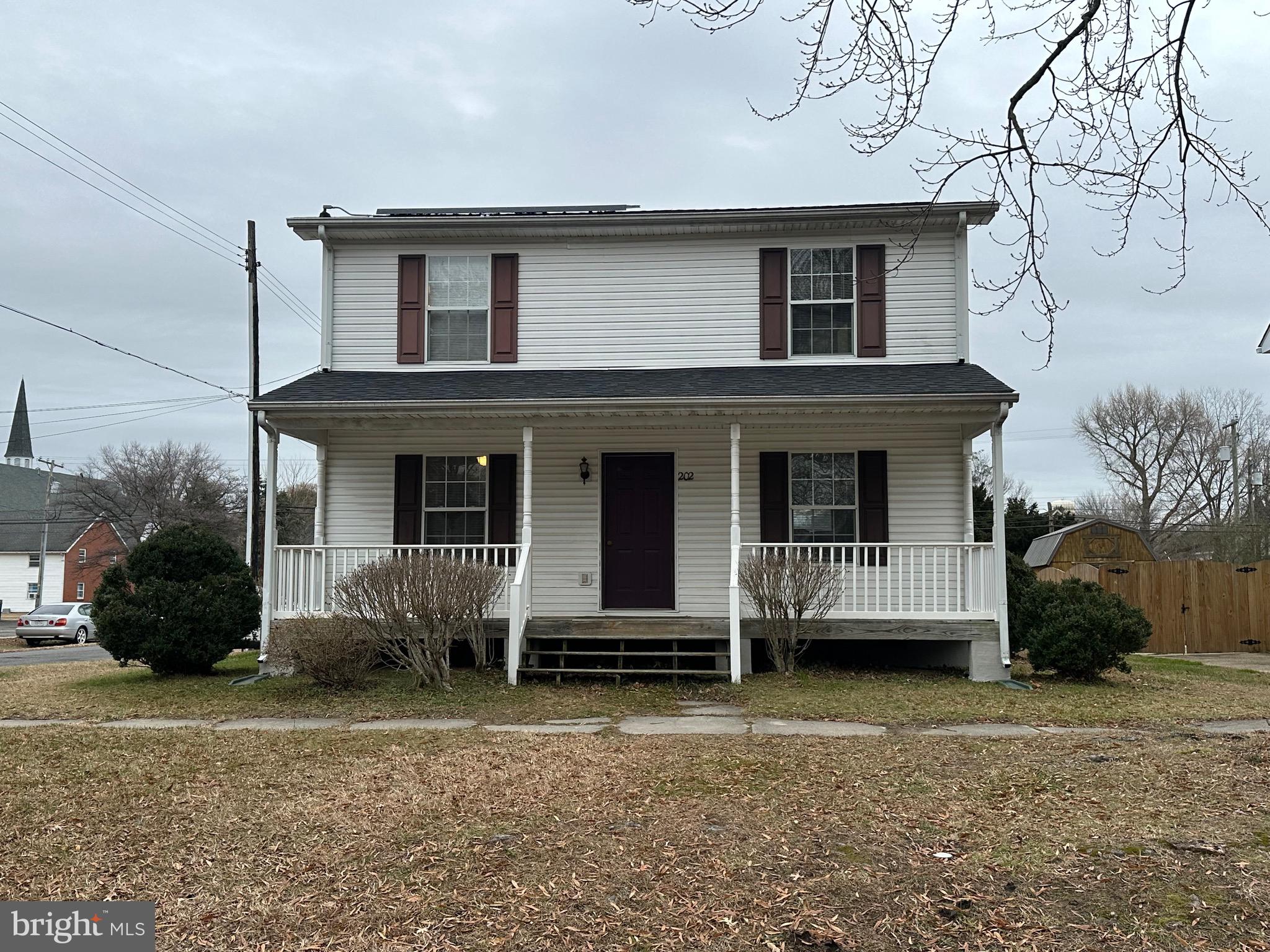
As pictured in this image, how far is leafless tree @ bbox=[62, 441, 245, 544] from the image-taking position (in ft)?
133

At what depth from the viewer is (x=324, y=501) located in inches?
477

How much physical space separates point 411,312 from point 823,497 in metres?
5.93

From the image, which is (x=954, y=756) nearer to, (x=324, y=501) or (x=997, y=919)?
(x=997, y=919)

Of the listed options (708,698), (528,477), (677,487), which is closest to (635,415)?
(528,477)

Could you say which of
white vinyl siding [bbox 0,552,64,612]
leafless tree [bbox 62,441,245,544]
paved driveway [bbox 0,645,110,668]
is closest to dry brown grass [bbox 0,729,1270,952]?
paved driveway [bbox 0,645,110,668]

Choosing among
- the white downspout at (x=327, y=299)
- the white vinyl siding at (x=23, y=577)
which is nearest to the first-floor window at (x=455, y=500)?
the white downspout at (x=327, y=299)

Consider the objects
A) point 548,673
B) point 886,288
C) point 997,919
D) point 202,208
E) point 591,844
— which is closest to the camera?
point 997,919

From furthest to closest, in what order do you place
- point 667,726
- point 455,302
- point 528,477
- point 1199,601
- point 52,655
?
point 52,655 → point 1199,601 → point 455,302 → point 528,477 → point 667,726

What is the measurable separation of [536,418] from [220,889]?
730 centimetres

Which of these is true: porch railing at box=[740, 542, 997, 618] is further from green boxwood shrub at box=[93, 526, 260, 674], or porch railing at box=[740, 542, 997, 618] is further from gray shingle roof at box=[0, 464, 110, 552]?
gray shingle roof at box=[0, 464, 110, 552]

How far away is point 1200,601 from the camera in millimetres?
16578

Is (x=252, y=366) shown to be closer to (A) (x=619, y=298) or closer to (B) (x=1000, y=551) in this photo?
(A) (x=619, y=298)

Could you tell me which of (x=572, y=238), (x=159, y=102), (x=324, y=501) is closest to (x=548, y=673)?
(x=324, y=501)

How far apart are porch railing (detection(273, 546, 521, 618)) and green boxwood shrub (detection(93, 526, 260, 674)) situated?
2.23 ft
